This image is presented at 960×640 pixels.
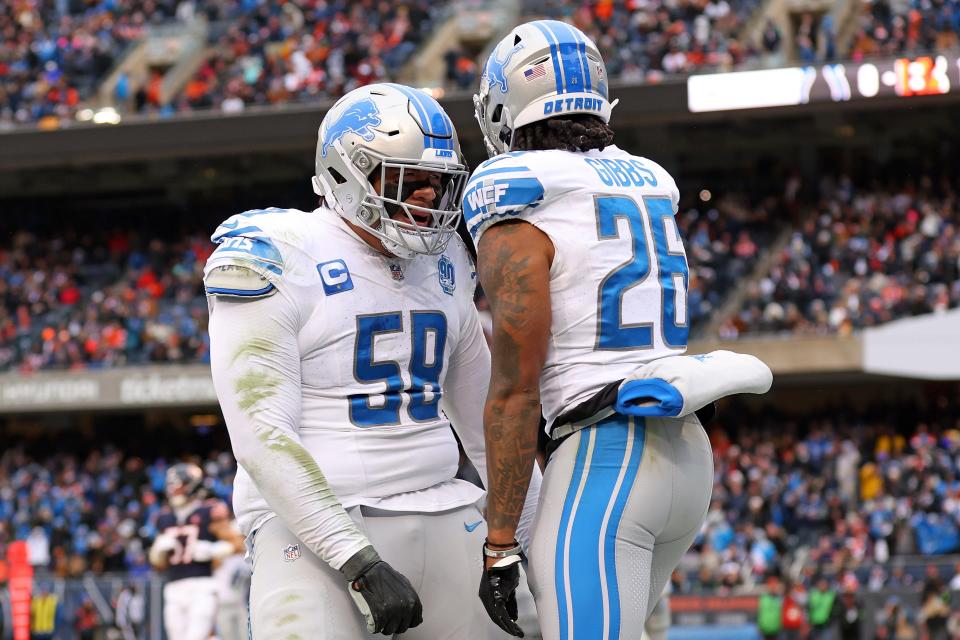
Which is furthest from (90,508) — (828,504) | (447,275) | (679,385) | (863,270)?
(679,385)

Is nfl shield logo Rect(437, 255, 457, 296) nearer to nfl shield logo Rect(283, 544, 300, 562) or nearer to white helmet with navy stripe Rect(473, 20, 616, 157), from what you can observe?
white helmet with navy stripe Rect(473, 20, 616, 157)

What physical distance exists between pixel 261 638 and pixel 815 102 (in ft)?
61.1

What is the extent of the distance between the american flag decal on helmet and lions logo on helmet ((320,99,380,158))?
0.39 meters

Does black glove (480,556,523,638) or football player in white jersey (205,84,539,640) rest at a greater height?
football player in white jersey (205,84,539,640)

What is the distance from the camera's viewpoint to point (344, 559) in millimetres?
3375

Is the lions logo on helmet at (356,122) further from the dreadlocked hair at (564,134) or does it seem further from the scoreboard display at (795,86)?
the scoreboard display at (795,86)

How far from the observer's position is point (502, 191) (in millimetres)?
3389

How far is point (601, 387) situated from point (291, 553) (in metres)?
0.84

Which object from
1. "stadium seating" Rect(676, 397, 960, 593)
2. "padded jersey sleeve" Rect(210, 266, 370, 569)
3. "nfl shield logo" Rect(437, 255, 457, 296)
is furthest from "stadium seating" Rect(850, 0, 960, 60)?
"padded jersey sleeve" Rect(210, 266, 370, 569)

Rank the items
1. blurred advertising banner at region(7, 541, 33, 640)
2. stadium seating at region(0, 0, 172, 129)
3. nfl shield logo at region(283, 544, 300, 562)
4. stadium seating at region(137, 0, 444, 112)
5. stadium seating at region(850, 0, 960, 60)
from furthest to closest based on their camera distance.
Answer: stadium seating at region(0, 0, 172, 129)
stadium seating at region(137, 0, 444, 112)
stadium seating at region(850, 0, 960, 60)
blurred advertising banner at region(7, 541, 33, 640)
nfl shield logo at region(283, 544, 300, 562)

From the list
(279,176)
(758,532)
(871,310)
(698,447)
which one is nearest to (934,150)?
(871,310)

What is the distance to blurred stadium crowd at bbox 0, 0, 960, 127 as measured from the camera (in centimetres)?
2122

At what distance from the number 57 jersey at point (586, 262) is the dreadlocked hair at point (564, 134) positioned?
9 centimetres

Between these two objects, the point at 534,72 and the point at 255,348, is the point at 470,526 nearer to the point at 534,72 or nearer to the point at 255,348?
the point at 255,348
